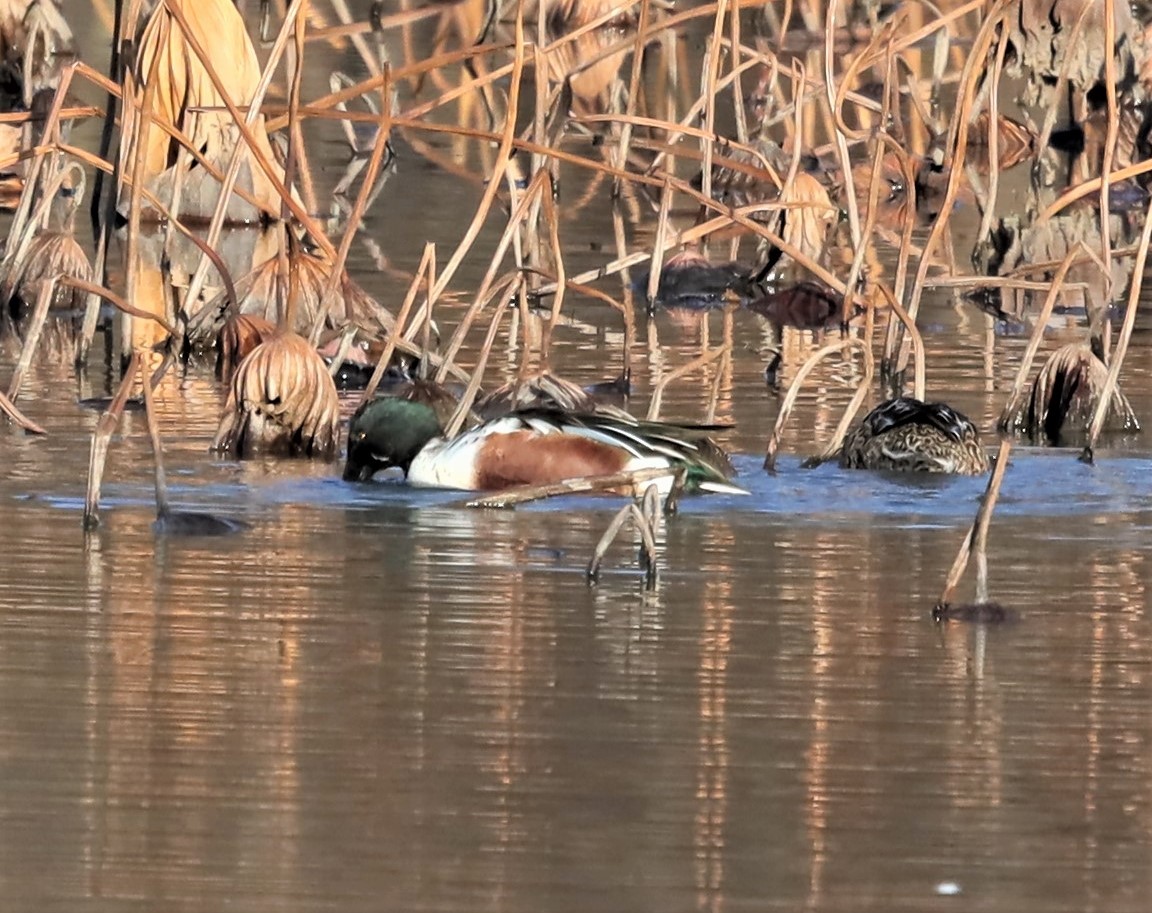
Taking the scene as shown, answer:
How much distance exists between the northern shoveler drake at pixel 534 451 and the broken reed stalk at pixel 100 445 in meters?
1.13

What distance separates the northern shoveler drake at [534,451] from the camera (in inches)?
357

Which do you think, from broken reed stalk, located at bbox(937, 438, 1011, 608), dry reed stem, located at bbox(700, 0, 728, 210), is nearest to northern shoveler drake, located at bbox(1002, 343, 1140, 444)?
→ dry reed stem, located at bbox(700, 0, 728, 210)

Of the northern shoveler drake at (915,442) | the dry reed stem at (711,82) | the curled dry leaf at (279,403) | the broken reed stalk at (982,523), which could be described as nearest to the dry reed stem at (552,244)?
the dry reed stem at (711,82)

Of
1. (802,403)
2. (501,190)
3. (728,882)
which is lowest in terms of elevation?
(728,882)

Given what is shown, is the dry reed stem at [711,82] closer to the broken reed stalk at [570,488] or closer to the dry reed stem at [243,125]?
the dry reed stem at [243,125]

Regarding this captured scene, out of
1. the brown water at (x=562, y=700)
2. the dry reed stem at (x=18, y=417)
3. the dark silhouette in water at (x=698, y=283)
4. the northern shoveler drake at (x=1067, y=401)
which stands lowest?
the brown water at (x=562, y=700)

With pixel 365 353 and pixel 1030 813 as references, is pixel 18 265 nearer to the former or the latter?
pixel 365 353

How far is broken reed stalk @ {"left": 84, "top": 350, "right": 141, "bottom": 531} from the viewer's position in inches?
314

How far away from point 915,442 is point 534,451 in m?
1.25

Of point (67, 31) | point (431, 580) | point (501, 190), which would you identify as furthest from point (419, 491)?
point (67, 31)

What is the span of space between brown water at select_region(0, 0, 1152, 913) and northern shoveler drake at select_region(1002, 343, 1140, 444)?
55cm

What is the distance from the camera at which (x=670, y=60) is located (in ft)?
62.7

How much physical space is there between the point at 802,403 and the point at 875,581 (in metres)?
3.33

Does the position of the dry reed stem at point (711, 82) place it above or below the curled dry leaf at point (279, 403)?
above
